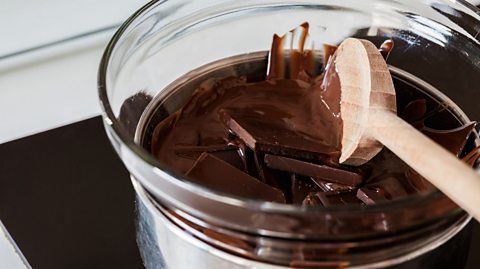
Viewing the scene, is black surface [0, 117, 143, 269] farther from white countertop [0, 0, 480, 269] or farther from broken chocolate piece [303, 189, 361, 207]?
broken chocolate piece [303, 189, 361, 207]

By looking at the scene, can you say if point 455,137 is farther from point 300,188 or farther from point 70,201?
point 70,201

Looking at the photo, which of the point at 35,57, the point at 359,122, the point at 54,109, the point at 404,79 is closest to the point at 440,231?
the point at 359,122

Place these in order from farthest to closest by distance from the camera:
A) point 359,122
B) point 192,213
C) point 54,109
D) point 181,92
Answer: point 54,109 < point 181,92 < point 359,122 < point 192,213

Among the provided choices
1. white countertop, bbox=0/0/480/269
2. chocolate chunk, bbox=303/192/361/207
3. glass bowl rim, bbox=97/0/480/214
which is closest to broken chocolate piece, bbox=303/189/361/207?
chocolate chunk, bbox=303/192/361/207

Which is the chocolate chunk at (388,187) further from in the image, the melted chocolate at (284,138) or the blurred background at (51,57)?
the blurred background at (51,57)

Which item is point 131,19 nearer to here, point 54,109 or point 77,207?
point 77,207

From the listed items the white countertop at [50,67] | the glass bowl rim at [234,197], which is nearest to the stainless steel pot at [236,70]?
the glass bowl rim at [234,197]
